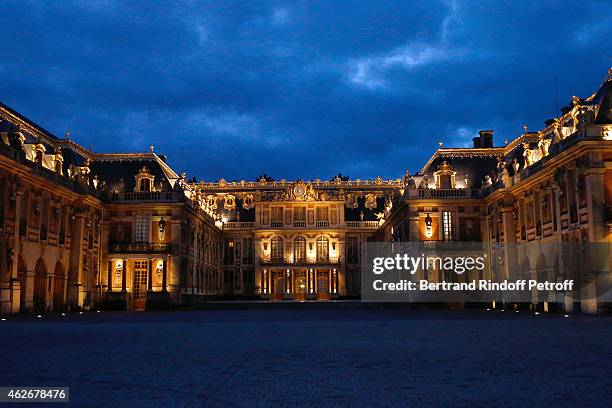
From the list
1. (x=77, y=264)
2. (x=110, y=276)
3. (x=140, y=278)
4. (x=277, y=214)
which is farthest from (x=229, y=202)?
(x=77, y=264)

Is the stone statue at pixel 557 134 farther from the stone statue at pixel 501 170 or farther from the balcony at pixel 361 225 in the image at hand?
the balcony at pixel 361 225

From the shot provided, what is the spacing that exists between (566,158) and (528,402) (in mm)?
28836

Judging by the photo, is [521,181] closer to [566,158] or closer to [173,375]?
[566,158]

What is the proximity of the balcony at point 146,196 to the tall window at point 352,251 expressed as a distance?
2958 cm

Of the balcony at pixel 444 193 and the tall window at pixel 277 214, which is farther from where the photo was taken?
the tall window at pixel 277 214

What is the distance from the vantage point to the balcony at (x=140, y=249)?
166ft

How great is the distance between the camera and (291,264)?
74.9 m

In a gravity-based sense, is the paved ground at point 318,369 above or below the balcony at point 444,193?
below

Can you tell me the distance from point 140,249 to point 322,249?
96.4 feet

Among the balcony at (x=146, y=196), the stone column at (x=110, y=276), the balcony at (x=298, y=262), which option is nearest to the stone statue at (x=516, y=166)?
the balcony at (x=146, y=196)

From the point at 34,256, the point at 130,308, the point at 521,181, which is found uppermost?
the point at 521,181

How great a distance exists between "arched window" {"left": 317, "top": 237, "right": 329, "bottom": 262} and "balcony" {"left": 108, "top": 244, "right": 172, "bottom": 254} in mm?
27919


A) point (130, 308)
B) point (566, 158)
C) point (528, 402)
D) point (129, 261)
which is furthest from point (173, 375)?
→ point (129, 261)

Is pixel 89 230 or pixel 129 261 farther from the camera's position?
pixel 129 261
